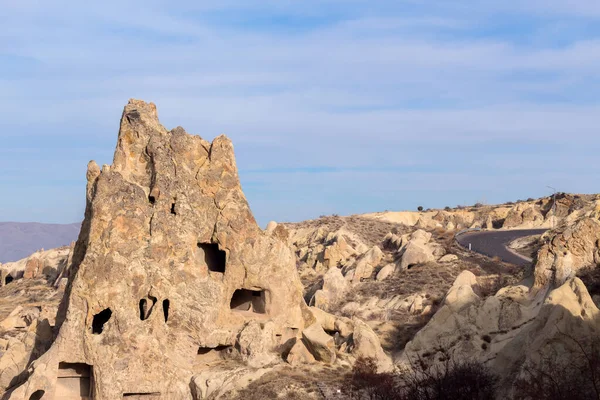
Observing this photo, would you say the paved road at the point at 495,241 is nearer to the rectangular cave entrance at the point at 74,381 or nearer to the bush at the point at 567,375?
the bush at the point at 567,375

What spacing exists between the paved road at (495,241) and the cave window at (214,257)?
25.3 meters

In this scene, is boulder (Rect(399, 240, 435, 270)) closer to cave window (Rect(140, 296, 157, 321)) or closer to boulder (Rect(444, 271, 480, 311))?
boulder (Rect(444, 271, 480, 311))

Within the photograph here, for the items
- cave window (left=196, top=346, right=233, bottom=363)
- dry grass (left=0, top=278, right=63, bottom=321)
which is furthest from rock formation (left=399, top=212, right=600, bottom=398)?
dry grass (left=0, top=278, right=63, bottom=321)

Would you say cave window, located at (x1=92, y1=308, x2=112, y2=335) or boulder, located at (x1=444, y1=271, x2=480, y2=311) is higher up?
boulder, located at (x1=444, y1=271, x2=480, y2=311)

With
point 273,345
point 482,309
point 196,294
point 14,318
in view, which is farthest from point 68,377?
point 14,318

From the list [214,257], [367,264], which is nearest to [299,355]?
[214,257]

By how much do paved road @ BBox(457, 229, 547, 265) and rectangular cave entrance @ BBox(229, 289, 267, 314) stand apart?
958 inches

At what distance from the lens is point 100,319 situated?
29.5 meters

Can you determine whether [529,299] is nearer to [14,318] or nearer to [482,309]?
[482,309]

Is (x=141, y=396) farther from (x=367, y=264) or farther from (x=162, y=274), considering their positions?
(x=367, y=264)

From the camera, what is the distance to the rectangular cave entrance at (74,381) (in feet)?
89.8

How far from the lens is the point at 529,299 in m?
30.2

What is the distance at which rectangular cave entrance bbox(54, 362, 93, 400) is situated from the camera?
27375mm

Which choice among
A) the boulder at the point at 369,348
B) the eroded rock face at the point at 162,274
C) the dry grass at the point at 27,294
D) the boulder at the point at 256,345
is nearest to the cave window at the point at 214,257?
the eroded rock face at the point at 162,274
